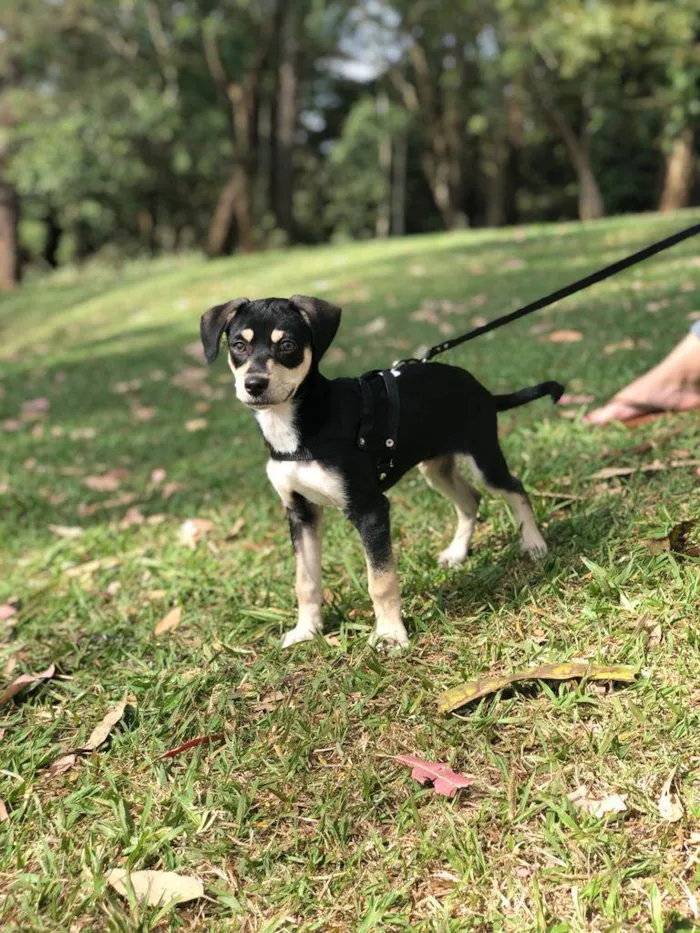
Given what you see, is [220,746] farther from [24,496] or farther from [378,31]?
[378,31]

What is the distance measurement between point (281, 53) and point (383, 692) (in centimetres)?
2347

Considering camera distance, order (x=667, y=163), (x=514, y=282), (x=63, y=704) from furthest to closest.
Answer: (x=667, y=163) → (x=514, y=282) → (x=63, y=704)

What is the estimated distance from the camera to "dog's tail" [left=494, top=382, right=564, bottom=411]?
3312 mm

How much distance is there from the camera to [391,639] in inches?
116

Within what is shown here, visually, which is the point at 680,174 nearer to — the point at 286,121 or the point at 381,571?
the point at 286,121

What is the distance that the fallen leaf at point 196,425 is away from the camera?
266 inches

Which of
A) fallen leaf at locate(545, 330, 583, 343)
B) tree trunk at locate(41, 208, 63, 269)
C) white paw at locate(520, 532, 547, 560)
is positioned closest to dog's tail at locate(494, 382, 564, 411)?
white paw at locate(520, 532, 547, 560)

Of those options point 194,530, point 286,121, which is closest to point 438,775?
point 194,530

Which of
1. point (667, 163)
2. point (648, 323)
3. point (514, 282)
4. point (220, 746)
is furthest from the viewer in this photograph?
point (667, 163)

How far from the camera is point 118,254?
35.5 metres

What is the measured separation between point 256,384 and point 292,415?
238 mm

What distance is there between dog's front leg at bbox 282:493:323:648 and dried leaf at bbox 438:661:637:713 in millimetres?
682

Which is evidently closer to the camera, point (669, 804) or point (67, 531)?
point (669, 804)

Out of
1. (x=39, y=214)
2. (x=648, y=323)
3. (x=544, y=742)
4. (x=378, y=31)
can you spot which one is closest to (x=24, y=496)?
(x=544, y=742)
